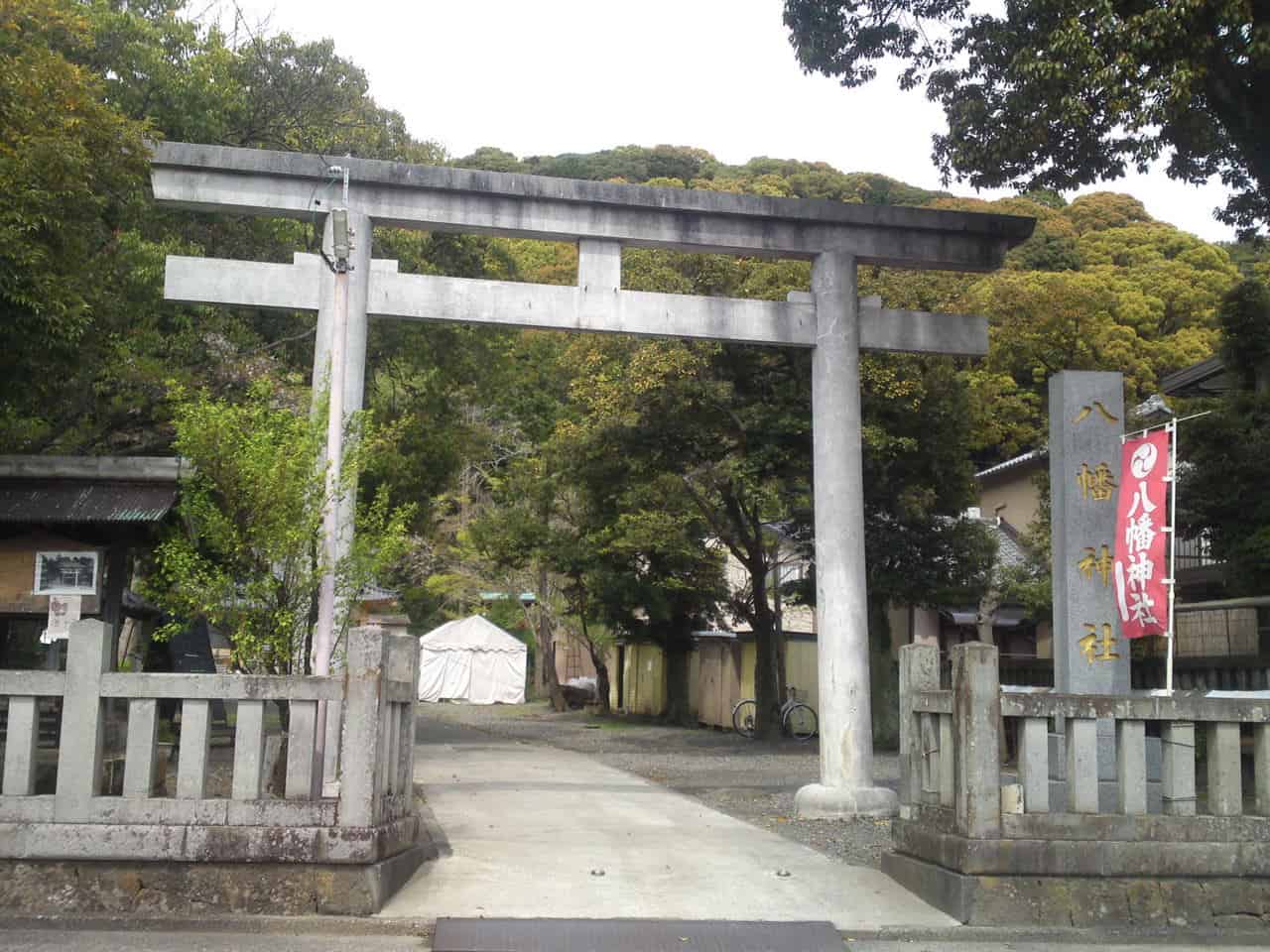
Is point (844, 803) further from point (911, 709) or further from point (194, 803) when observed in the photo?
point (194, 803)

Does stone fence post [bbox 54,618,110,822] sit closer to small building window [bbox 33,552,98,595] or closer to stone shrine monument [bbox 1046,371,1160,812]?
small building window [bbox 33,552,98,595]

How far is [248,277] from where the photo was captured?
1069 centimetres

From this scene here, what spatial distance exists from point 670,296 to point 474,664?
2918cm

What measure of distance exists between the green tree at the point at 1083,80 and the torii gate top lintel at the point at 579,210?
136 centimetres

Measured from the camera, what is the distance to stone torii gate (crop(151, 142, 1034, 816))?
10812mm

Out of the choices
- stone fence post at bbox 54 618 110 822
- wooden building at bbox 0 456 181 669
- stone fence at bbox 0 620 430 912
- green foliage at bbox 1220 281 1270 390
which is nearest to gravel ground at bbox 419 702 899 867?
stone fence at bbox 0 620 430 912

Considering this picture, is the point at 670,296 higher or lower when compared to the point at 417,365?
lower

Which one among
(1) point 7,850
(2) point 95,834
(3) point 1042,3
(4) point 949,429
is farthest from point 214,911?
(4) point 949,429

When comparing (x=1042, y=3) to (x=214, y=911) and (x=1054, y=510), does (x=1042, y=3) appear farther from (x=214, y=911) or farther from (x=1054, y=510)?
(x=214, y=911)

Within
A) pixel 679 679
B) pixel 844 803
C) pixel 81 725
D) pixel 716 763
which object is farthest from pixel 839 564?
pixel 679 679

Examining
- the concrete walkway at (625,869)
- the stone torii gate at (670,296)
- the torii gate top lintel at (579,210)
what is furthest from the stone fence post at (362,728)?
the torii gate top lintel at (579,210)

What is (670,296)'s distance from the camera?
11.4 meters

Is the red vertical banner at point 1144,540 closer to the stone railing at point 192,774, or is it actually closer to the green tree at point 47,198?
the stone railing at point 192,774

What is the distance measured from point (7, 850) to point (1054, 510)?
837 cm
